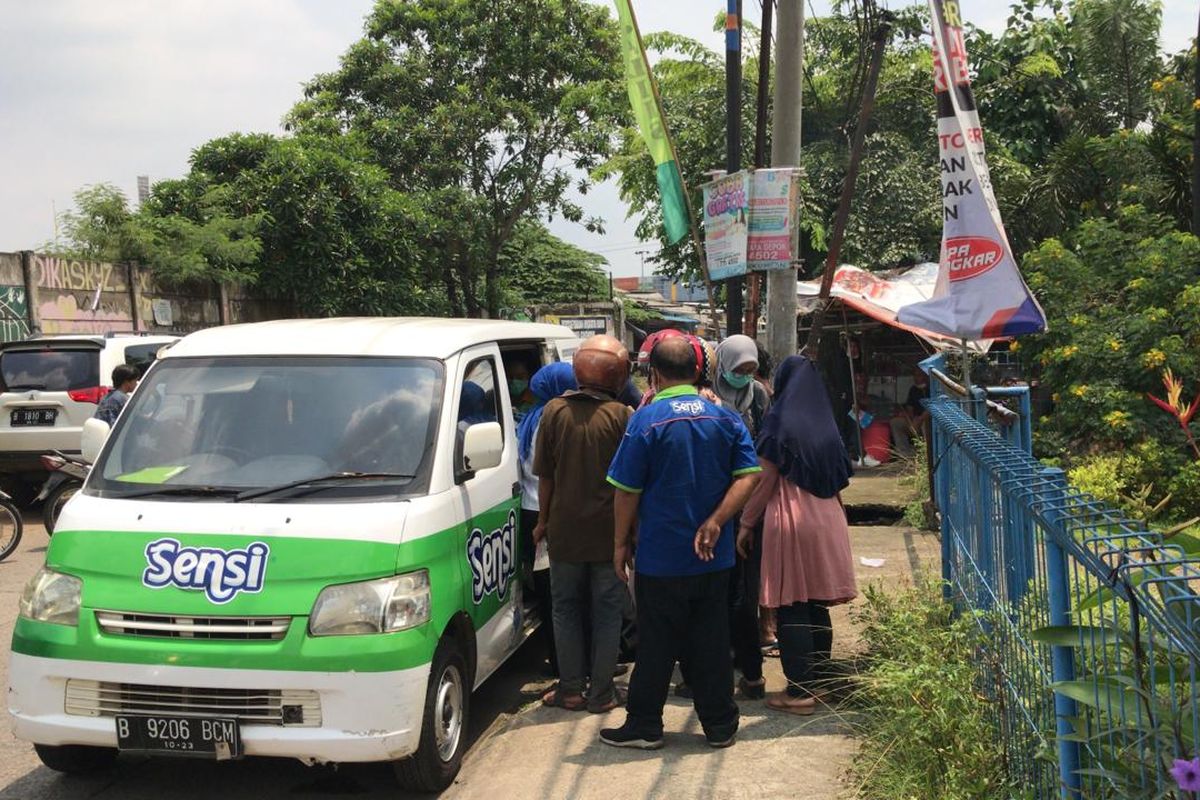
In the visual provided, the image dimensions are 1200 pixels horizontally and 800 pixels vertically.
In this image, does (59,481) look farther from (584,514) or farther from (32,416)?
(584,514)

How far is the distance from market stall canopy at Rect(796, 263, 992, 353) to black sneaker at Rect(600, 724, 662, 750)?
887cm

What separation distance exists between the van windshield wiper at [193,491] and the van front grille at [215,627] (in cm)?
57

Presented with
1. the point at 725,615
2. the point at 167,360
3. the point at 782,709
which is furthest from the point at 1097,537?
the point at 167,360

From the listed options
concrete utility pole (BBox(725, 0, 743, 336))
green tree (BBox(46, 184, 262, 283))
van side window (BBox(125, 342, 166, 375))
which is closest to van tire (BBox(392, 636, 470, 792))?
concrete utility pole (BBox(725, 0, 743, 336))

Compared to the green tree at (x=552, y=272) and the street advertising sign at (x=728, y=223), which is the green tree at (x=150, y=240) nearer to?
the street advertising sign at (x=728, y=223)

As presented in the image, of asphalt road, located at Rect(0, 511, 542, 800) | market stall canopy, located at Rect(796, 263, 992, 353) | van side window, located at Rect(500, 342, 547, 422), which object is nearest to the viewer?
asphalt road, located at Rect(0, 511, 542, 800)

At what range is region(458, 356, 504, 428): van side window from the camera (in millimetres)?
5109

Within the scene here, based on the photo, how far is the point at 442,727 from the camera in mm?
4309

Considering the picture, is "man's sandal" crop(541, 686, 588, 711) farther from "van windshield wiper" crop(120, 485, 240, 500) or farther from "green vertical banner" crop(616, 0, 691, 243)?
"green vertical banner" crop(616, 0, 691, 243)

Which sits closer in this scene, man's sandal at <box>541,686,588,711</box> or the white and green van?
the white and green van

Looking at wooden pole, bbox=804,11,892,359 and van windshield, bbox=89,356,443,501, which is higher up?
wooden pole, bbox=804,11,892,359

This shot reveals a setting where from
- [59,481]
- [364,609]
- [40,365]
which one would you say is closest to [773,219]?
[364,609]

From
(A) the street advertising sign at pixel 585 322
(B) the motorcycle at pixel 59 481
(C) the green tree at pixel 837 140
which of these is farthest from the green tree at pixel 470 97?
(B) the motorcycle at pixel 59 481

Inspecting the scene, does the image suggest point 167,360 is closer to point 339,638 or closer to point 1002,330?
point 339,638
